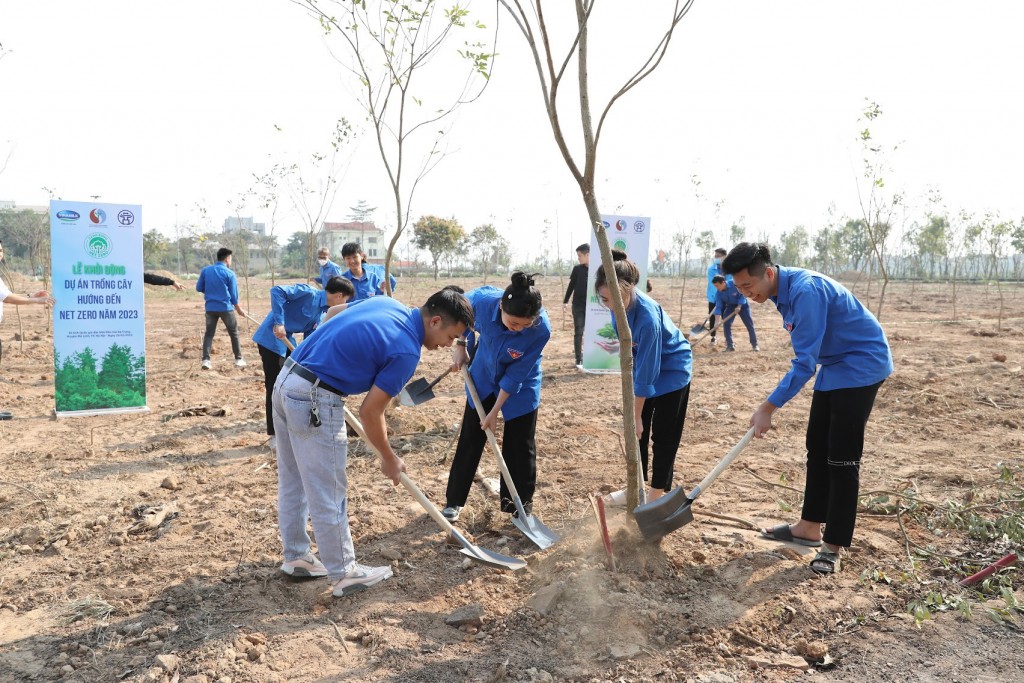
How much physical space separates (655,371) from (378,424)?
58.3 inches

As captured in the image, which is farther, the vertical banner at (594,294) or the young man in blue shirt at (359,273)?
the vertical banner at (594,294)

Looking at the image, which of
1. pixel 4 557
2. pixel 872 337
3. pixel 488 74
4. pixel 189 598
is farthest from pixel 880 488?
pixel 4 557

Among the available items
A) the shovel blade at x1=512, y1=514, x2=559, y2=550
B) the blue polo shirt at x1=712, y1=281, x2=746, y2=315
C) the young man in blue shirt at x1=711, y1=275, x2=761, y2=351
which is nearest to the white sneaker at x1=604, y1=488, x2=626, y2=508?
the shovel blade at x1=512, y1=514, x2=559, y2=550

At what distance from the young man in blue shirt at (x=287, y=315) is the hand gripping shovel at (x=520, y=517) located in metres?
1.80

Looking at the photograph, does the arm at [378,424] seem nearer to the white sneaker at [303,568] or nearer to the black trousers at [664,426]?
the white sneaker at [303,568]

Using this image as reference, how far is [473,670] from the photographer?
2607 mm

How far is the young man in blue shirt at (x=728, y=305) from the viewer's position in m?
10.4

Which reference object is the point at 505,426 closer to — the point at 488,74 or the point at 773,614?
the point at 773,614

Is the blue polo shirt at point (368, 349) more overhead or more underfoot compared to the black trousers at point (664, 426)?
more overhead

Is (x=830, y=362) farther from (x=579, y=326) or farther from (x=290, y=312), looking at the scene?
(x=579, y=326)

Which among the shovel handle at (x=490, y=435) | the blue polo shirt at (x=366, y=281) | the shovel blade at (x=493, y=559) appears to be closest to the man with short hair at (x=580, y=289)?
the blue polo shirt at (x=366, y=281)

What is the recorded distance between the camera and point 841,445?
3.17 metres

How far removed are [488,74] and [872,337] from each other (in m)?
2.94

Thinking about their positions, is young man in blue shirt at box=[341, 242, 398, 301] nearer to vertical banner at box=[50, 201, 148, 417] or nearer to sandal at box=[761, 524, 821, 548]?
vertical banner at box=[50, 201, 148, 417]
